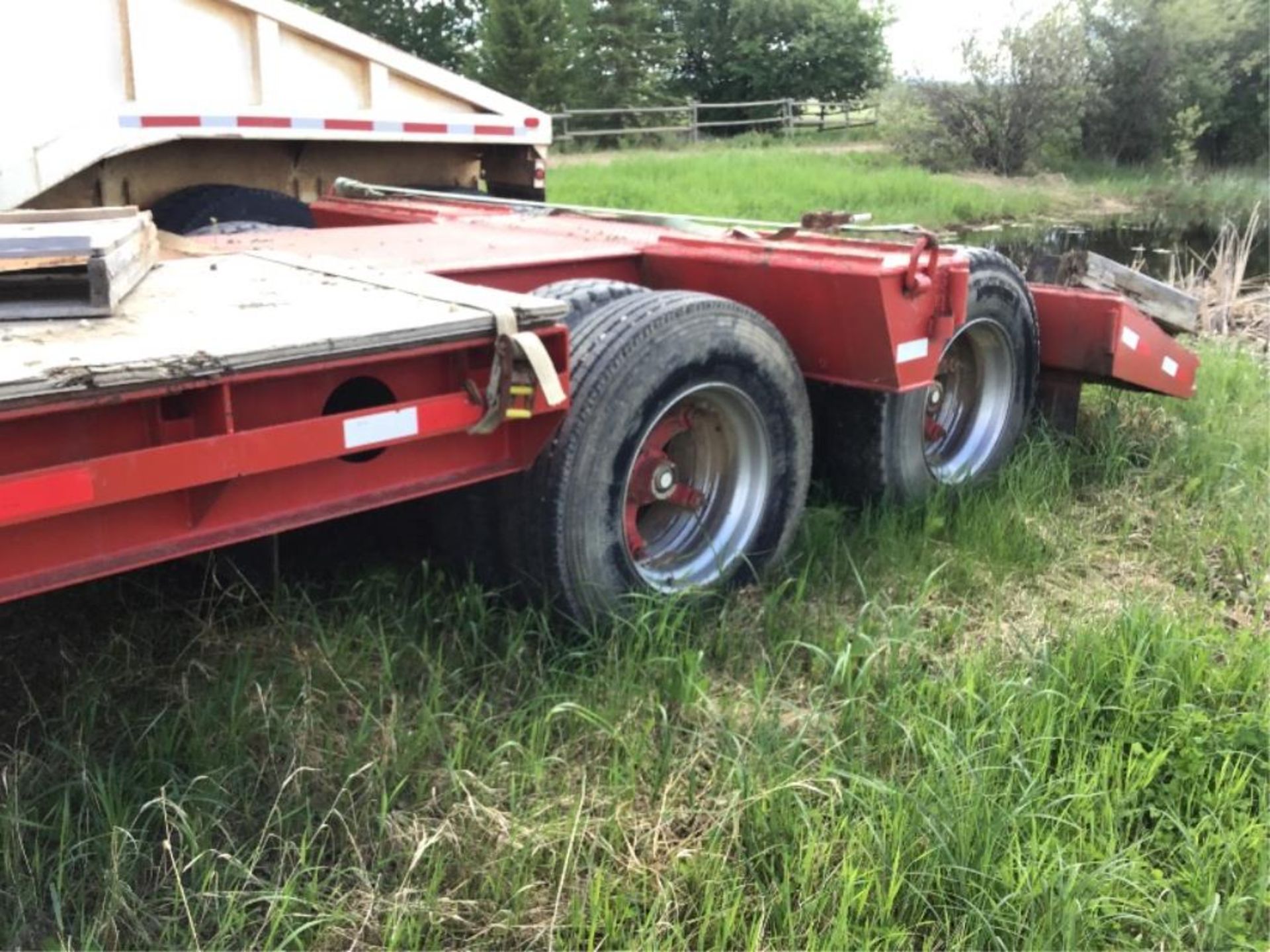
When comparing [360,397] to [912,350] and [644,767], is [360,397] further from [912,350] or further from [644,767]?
[912,350]

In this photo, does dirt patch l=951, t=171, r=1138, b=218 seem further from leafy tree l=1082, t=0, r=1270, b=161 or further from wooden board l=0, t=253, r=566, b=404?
wooden board l=0, t=253, r=566, b=404

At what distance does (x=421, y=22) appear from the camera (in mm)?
42781

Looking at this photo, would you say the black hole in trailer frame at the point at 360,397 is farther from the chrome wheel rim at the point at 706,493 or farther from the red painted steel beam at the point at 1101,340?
the red painted steel beam at the point at 1101,340

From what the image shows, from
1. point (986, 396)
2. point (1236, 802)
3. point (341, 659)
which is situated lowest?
point (1236, 802)

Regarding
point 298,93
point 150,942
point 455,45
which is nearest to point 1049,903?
point 150,942

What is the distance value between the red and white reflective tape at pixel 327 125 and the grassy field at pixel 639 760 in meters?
2.64

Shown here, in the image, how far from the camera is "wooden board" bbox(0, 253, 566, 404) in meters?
2.11

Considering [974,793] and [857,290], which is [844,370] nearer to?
[857,290]

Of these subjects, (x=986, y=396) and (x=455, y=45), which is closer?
(x=986, y=396)

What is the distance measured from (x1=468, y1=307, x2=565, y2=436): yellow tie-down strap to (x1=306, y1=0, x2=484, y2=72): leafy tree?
129 ft

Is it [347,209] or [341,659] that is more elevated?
[347,209]

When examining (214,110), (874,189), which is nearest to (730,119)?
(874,189)

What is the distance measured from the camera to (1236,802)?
277 cm

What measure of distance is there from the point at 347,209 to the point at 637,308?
242 centimetres
